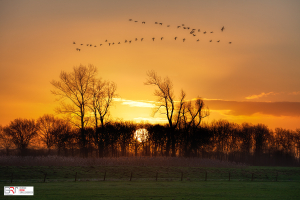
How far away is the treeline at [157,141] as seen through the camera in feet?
350

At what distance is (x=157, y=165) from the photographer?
212 ft

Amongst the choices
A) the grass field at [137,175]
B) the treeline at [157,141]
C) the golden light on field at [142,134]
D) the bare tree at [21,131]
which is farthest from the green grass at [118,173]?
the bare tree at [21,131]

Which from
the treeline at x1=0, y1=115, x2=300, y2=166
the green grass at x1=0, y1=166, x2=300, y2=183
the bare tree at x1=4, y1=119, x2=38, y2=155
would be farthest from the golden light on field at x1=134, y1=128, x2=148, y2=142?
the green grass at x1=0, y1=166, x2=300, y2=183

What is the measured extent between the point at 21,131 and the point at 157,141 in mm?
54516

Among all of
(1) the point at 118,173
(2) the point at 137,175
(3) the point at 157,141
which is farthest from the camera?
(3) the point at 157,141

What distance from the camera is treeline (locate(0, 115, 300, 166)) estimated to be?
350 ft

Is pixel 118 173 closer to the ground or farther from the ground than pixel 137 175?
farther from the ground

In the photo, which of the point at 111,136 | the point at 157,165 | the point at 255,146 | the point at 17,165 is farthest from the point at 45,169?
the point at 255,146

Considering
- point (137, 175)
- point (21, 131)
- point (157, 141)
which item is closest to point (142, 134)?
point (157, 141)

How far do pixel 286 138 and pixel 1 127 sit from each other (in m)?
128

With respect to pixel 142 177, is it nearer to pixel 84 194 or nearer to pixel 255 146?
pixel 84 194

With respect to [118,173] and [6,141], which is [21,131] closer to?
[6,141]

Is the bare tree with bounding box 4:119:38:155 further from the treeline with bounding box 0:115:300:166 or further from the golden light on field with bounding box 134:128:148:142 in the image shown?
the golden light on field with bounding box 134:128:148:142

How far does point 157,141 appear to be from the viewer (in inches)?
4697
